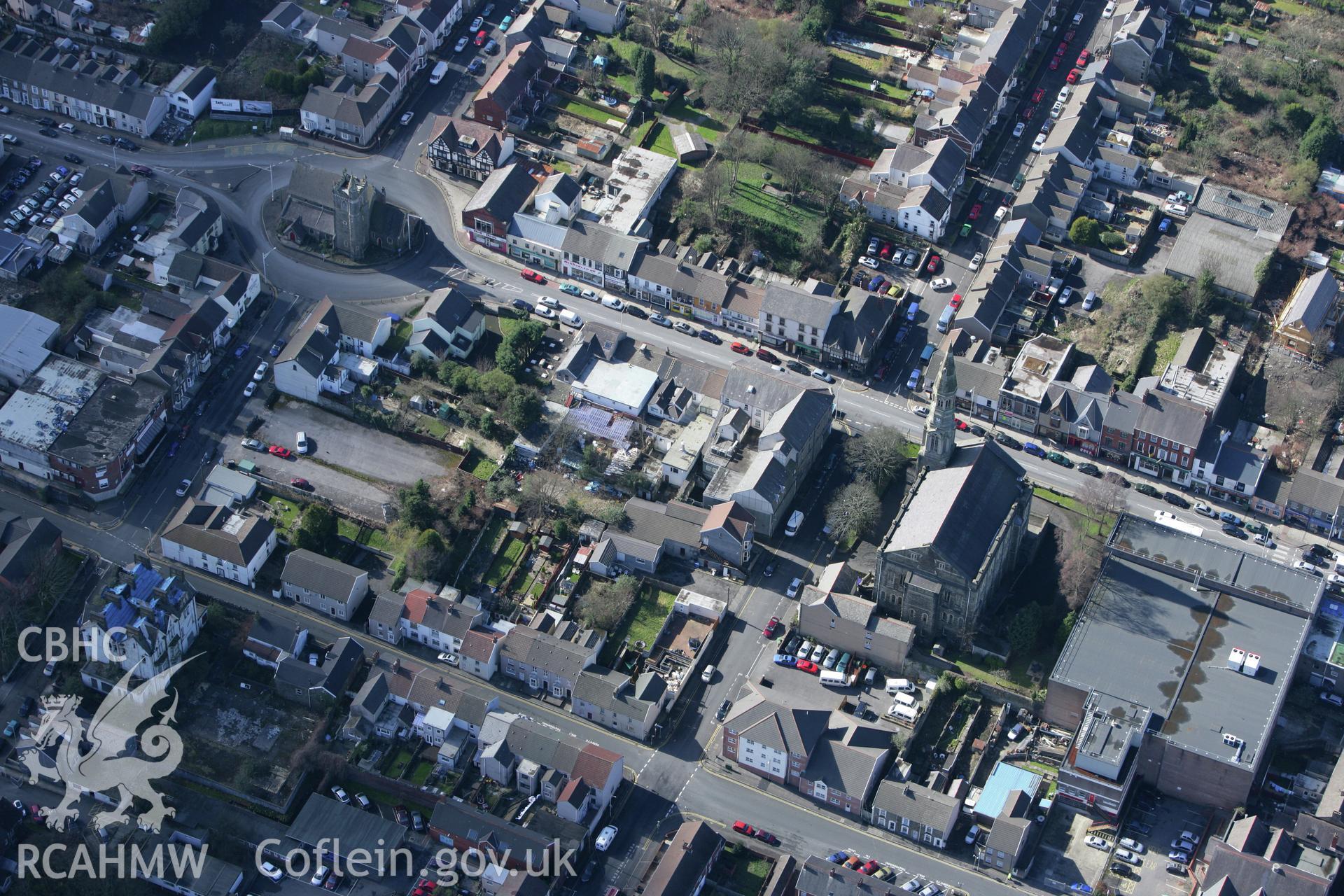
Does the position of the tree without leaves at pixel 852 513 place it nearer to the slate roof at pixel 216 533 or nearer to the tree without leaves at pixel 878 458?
the tree without leaves at pixel 878 458

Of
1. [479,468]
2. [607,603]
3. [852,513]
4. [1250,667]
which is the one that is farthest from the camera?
[479,468]

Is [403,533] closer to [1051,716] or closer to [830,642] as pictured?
[830,642]

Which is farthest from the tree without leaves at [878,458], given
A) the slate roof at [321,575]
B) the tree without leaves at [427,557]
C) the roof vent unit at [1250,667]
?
the slate roof at [321,575]

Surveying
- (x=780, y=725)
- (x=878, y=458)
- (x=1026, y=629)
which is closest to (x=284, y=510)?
(x=780, y=725)

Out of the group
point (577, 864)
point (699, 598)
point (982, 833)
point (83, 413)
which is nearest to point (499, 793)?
point (577, 864)

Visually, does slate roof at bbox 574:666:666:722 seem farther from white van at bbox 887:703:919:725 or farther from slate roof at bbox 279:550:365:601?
slate roof at bbox 279:550:365:601

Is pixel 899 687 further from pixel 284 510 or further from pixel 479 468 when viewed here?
pixel 284 510

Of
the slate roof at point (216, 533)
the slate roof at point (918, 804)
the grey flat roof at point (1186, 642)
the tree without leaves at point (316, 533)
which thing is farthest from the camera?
the tree without leaves at point (316, 533)
